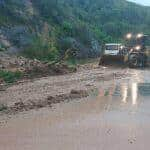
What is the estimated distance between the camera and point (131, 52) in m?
35.0

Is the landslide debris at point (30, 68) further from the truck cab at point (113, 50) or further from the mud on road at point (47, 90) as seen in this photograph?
the truck cab at point (113, 50)

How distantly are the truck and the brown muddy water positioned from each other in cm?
1621

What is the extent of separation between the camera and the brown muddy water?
1136 centimetres

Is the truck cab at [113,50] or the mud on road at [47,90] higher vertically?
the truck cab at [113,50]

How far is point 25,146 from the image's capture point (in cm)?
1119

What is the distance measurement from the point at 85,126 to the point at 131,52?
22131 mm

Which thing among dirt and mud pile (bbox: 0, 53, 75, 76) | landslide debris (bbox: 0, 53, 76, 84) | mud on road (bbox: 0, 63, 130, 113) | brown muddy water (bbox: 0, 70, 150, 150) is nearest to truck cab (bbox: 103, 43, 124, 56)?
landslide debris (bbox: 0, 53, 76, 84)

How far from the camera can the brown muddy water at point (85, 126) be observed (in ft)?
37.3

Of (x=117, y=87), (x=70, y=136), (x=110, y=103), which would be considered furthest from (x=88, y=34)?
(x=70, y=136)

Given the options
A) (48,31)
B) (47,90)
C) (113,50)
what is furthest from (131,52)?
(47,90)

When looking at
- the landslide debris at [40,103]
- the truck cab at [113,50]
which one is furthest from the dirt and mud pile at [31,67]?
the landslide debris at [40,103]

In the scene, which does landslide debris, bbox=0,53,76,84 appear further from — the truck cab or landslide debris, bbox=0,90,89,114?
the truck cab

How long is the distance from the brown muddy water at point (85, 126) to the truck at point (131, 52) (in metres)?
16.2

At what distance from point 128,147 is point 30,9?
3374 centimetres
